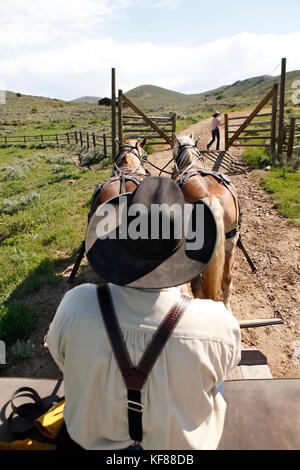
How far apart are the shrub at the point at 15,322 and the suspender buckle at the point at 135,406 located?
305 centimetres

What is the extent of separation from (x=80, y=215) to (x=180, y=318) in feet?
22.0

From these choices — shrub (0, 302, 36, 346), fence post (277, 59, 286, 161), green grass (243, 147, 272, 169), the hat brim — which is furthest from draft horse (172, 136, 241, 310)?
fence post (277, 59, 286, 161)

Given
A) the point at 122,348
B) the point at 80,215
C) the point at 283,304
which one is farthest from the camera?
the point at 80,215

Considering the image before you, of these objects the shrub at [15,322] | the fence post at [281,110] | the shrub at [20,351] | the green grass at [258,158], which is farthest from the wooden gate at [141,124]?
the shrub at [20,351]

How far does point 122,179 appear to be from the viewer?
4.06 metres

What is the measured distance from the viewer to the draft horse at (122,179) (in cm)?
404

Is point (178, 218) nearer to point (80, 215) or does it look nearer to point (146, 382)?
point (146, 382)

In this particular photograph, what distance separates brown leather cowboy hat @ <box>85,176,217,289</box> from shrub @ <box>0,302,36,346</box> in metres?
2.86

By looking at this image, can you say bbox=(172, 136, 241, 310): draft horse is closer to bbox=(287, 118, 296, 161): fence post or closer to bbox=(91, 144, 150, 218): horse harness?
bbox=(91, 144, 150, 218): horse harness

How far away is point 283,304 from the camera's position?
4492 mm

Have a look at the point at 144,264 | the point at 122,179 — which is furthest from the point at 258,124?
the point at 144,264

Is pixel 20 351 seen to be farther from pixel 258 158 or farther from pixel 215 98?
pixel 215 98

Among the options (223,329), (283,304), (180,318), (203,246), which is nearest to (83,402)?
(180,318)

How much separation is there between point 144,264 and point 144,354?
1.36ft
